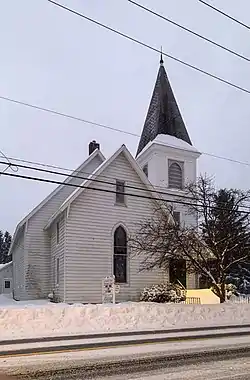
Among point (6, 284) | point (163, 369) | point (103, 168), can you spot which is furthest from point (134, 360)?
point (6, 284)

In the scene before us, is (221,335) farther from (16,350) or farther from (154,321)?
(16,350)

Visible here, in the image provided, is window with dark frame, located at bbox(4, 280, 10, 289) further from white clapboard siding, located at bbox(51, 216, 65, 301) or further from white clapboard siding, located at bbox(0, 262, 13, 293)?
white clapboard siding, located at bbox(51, 216, 65, 301)

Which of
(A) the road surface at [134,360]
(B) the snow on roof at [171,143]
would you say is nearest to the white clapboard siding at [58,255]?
(B) the snow on roof at [171,143]

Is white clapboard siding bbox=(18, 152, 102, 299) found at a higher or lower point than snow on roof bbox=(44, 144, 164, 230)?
lower

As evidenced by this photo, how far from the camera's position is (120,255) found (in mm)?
26344

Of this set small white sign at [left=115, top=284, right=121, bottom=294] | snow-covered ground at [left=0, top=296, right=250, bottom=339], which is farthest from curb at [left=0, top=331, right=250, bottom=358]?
small white sign at [left=115, top=284, right=121, bottom=294]

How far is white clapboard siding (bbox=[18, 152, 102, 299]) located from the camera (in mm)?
27078

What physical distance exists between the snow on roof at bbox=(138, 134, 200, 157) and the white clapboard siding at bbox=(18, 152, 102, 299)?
295 inches

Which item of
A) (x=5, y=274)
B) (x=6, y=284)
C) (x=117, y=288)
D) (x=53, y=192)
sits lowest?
(x=6, y=284)

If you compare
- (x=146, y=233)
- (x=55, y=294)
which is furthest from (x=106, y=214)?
(x=55, y=294)

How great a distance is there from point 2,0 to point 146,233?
16839 mm

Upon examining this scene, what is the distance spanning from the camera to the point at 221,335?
14.4 m

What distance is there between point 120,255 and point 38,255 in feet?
16.0

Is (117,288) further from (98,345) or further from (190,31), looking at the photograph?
(190,31)
